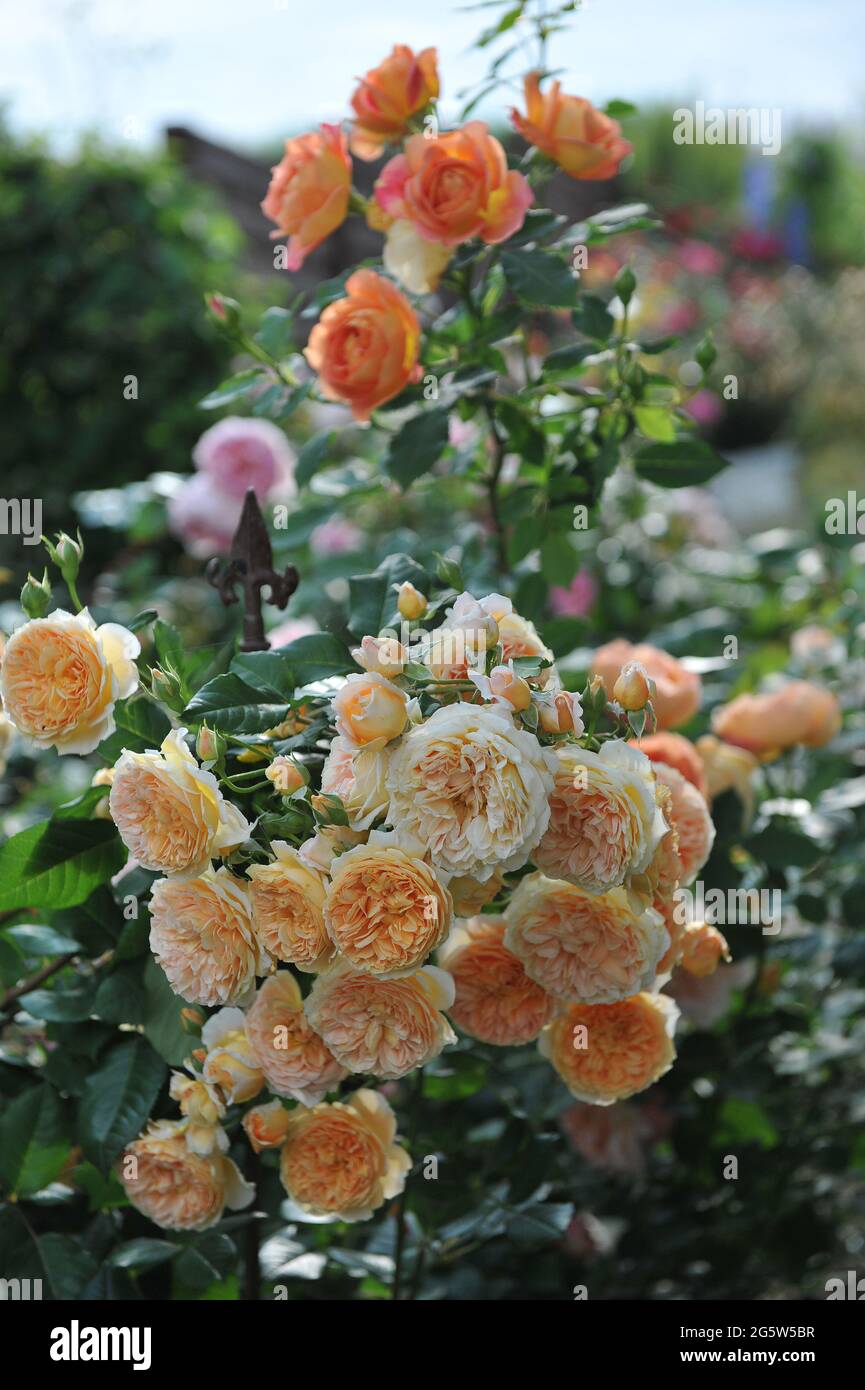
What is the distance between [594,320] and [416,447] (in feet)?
0.56

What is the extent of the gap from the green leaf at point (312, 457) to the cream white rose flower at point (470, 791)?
0.48 meters

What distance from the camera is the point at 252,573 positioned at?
96 centimetres

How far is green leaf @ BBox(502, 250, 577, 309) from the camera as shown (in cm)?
97

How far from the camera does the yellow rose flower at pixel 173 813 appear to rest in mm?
690

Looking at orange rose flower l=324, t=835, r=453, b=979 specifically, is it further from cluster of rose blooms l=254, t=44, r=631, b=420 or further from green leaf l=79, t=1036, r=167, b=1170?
cluster of rose blooms l=254, t=44, r=631, b=420

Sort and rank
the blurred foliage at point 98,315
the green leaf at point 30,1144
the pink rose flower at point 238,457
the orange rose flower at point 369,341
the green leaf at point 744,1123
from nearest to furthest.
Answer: the green leaf at point 30,1144, the orange rose flower at point 369,341, the green leaf at point 744,1123, the pink rose flower at point 238,457, the blurred foliage at point 98,315

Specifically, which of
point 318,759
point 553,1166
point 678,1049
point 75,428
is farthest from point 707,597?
point 75,428

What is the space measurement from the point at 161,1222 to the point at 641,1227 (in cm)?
56

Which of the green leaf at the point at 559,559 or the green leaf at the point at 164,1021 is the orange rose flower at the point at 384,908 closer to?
the green leaf at the point at 164,1021

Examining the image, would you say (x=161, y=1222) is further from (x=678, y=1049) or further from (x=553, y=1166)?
(x=678, y=1049)

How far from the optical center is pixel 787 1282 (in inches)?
51.1

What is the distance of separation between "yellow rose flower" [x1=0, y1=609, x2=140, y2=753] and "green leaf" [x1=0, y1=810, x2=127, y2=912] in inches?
4.1

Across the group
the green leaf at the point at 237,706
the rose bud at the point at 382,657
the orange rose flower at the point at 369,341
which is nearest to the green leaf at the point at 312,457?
the orange rose flower at the point at 369,341

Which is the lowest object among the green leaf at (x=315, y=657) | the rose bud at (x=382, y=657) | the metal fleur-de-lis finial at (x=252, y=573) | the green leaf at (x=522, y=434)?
the rose bud at (x=382, y=657)
